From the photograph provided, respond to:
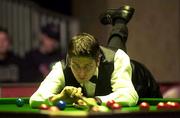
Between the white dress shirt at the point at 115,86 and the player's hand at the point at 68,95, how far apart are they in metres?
0.07

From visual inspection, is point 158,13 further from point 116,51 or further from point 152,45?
point 116,51

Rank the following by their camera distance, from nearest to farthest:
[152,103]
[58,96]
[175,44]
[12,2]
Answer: [58,96], [152,103], [12,2], [175,44]

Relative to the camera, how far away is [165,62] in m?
5.95

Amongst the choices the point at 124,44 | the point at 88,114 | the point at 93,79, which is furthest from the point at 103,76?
the point at 88,114

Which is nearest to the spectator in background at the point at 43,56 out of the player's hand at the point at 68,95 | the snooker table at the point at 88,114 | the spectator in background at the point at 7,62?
the spectator in background at the point at 7,62

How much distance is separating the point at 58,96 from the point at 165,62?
3.47 meters

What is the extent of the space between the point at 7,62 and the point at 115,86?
9.19 ft

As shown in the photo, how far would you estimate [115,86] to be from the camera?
2.80m

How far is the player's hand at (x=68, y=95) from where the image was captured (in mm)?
2541

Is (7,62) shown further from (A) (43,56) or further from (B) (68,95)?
(B) (68,95)

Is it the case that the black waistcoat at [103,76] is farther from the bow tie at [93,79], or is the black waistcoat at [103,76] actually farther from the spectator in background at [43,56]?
the spectator in background at [43,56]

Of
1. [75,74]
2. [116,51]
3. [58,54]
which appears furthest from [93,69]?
[58,54]

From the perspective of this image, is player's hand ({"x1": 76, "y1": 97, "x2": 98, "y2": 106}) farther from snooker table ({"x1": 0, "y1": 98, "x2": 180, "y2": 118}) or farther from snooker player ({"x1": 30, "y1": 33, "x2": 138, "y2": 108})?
snooker table ({"x1": 0, "y1": 98, "x2": 180, "y2": 118})

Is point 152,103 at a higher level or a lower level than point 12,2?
lower
